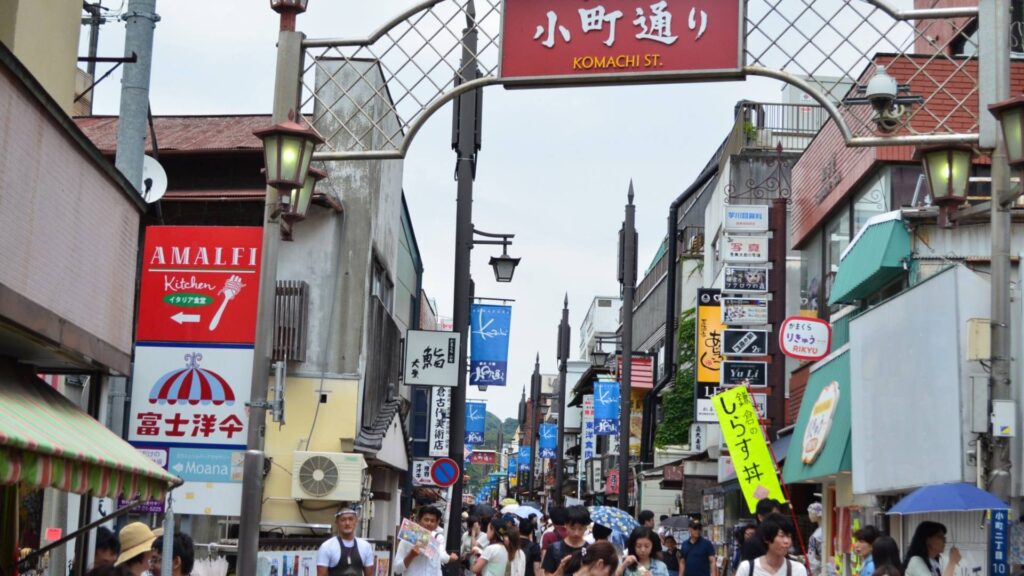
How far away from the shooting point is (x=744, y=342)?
28.4 metres

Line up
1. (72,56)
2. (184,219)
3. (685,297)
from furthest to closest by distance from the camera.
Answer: (685,297), (184,219), (72,56)

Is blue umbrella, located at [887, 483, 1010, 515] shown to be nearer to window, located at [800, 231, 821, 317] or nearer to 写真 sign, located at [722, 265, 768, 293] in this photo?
window, located at [800, 231, 821, 317]

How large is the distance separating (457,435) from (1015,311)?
319 inches

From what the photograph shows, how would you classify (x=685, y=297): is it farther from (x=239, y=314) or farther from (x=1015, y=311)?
(x=239, y=314)

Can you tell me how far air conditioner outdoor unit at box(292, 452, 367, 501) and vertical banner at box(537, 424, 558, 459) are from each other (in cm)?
5602

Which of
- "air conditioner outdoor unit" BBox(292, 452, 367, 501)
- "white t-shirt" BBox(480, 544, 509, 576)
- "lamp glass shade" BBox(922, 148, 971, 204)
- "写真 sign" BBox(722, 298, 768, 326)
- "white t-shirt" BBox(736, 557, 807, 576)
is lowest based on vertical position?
"white t-shirt" BBox(480, 544, 509, 576)

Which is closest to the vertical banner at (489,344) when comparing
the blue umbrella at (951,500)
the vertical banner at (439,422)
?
the vertical banner at (439,422)

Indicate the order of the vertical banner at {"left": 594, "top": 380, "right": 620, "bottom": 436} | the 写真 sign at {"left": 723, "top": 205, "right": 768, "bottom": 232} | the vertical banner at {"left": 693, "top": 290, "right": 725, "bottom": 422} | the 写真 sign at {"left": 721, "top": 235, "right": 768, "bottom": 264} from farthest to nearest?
the vertical banner at {"left": 594, "top": 380, "right": 620, "bottom": 436}
the vertical banner at {"left": 693, "top": 290, "right": 725, "bottom": 422}
the 写真 sign at {"left": 723, "top": 205, "right": 768, "bottom": 232}
the 写真 sign at {"left": 721, "top": 235, "right": 768, "bottom": 264}

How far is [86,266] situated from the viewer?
1018 cm

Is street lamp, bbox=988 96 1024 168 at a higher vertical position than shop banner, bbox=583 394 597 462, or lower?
higher

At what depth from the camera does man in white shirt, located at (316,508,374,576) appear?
12625 mm

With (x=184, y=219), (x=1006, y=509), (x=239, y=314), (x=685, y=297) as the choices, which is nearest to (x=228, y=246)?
(x=239, y=314)

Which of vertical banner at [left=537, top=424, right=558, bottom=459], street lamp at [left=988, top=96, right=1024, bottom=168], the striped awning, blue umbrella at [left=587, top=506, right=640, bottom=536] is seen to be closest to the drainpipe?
blue umbrella at [left=587, top=506, right=640, bottom=536]

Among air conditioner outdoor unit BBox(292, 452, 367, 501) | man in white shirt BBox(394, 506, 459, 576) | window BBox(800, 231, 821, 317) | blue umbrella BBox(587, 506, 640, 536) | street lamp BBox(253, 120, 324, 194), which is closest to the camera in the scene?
street lamp BBox(253, 120, 324, 194)
